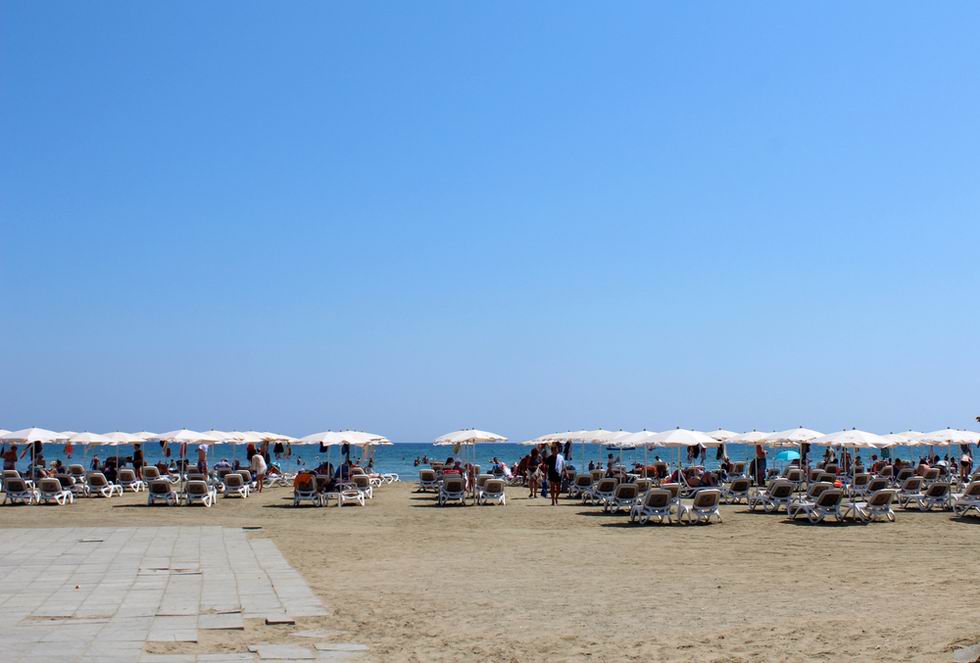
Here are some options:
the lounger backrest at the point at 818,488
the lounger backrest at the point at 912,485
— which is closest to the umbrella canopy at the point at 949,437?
the lounger backrest at the point at 912,485

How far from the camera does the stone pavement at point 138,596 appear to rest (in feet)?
23.6

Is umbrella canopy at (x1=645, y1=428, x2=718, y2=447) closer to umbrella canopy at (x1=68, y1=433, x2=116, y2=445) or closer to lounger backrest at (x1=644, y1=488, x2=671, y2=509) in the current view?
lounger backrest at (x1=644, y1=488, x2=671, y2=509)

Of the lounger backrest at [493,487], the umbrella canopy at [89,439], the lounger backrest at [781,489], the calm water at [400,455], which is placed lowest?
the calm water at [400,455]

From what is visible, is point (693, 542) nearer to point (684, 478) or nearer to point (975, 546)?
point (975, 546)

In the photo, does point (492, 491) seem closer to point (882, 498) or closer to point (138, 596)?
point (882, 498)

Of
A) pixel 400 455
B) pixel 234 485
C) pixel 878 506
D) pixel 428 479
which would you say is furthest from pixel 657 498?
pixel 400 455

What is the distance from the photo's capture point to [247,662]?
683 centimetres

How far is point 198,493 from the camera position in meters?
22.2

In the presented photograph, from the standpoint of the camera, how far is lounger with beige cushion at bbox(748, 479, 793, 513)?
20.1 m

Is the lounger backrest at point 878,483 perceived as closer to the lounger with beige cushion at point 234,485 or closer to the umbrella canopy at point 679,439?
the umbrella canopy at point 679,439

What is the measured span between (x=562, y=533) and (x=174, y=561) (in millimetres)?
6681

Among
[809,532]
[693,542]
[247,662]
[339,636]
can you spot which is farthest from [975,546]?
[247,662]

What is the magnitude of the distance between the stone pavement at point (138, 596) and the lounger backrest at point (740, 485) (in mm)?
11597

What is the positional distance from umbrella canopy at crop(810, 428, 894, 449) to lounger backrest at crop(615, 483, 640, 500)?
6778 millimetres
